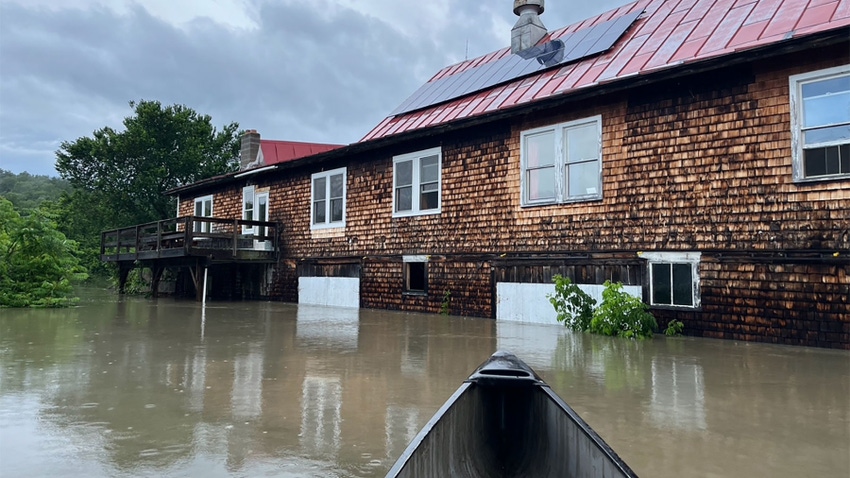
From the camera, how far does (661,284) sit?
31.8 ft

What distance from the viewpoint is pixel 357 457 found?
138 inches

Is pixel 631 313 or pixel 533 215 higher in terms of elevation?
pixel 533 215

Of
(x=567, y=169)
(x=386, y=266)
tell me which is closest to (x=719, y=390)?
(x=567, y=169)

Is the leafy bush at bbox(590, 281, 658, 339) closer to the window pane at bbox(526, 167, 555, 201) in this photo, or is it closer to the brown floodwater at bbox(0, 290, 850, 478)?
the brown floodwater at bbox(0, 290, 850, 478)

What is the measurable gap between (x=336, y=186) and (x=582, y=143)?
27.4 feet

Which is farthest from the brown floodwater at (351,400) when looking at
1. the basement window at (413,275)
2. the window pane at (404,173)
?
the window pane at (404,173)

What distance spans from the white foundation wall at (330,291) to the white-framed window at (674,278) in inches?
339

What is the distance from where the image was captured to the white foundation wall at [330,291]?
1617 cm

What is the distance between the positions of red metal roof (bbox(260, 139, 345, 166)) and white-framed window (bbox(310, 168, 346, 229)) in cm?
1248

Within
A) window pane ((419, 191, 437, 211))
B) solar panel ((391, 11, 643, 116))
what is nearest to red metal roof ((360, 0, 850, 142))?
solar panel ((391, 11, 643, 116))

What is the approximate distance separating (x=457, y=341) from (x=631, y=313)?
3.06 meters

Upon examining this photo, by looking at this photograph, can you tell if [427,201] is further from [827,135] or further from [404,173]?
[827,135]

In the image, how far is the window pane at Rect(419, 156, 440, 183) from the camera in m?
14.0

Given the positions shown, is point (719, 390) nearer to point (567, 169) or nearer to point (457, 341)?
point (457, 341)
